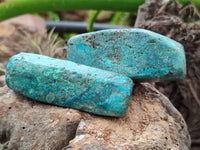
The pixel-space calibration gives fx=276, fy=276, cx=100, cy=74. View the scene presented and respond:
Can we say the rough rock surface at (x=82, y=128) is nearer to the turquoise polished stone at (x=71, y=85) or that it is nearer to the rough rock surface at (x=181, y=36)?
the turquoise polished stone at (x=71, y=85)

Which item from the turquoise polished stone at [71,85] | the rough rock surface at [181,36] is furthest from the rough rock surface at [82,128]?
the rough rock surface at [181,36]

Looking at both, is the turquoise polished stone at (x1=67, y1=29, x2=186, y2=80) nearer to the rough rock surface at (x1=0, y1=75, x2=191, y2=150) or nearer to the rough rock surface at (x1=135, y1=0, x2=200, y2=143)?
the rough rock surface at (x1=0, y1=75, x2=191, y2=150)

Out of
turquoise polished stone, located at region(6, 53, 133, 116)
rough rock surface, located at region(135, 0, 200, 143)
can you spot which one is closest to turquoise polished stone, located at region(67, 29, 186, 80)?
turquoise polished stone, located at region(6, 53, 133, 116)

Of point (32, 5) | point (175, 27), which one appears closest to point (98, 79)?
point (175, 27)

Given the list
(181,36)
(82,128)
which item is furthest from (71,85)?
(181,36)

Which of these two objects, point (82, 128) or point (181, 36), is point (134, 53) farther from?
point (181, 36)

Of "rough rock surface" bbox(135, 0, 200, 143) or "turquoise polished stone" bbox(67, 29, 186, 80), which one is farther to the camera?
"rough rock surface" bbox(135, 0, 200, 143)

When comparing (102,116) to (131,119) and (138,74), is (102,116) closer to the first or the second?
(131,119)
